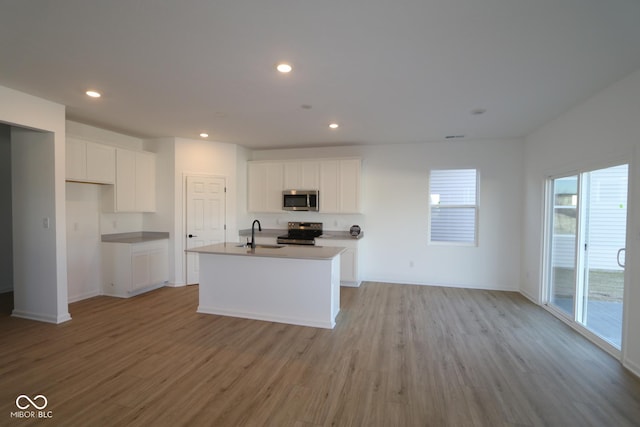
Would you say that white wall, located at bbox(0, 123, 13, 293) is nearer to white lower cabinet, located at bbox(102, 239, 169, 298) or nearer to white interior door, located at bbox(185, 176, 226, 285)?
white lower cabinet, located at bbox(102, 239, 169, 298)

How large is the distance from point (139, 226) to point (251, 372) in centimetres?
398

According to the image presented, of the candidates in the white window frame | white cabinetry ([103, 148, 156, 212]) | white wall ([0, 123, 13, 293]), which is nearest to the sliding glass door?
the white window frame

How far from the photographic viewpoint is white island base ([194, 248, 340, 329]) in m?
3.55

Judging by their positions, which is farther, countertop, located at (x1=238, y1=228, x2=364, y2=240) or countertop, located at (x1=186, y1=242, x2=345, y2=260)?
countertop, located at (x1=238, y1=228, x2=364, y2=240)

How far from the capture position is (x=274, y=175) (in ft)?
19.4

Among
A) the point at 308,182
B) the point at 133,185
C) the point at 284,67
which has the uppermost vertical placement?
the point at 284,67

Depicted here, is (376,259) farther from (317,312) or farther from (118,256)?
(118,256)

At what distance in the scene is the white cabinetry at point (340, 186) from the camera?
547 cm

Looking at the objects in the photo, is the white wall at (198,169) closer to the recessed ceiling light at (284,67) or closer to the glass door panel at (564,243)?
the recessed ceiling light at (284,67)

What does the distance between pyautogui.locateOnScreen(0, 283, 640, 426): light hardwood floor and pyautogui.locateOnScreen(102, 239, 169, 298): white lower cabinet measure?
2.12 feet

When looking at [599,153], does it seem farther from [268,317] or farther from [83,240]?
[83,240]

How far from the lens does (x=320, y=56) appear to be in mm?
2369

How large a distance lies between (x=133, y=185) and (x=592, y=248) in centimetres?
639

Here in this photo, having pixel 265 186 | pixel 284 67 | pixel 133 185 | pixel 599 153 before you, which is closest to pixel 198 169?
pixel 133 185
